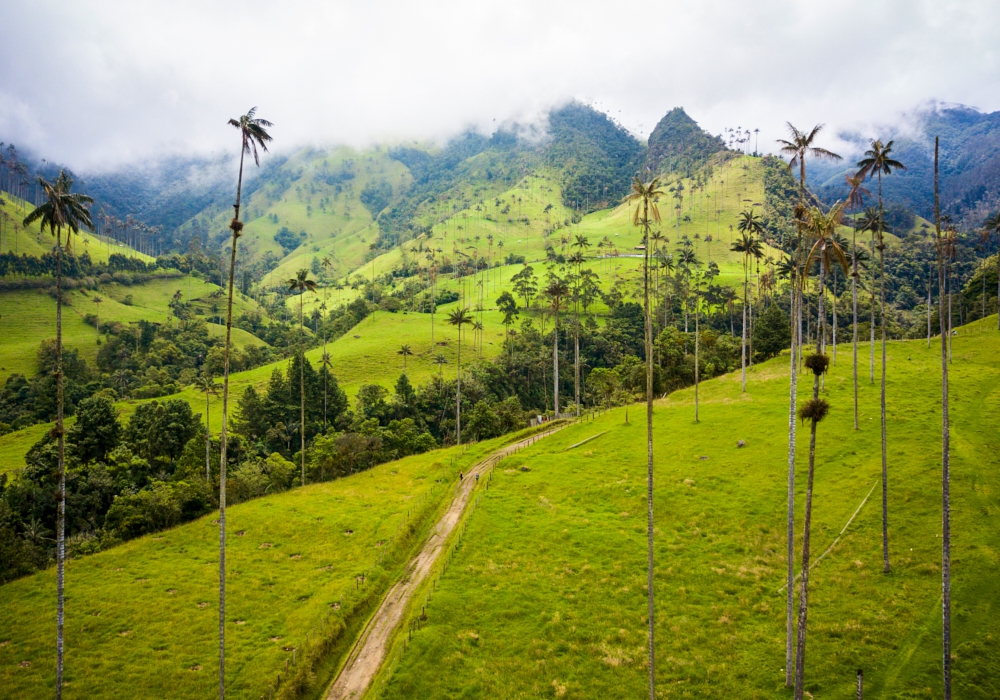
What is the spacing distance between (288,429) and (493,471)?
51500 millimetres

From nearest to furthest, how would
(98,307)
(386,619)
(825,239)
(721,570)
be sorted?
(825,239), (386,619), (721,570), (98,307)

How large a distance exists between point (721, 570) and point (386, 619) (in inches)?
1017

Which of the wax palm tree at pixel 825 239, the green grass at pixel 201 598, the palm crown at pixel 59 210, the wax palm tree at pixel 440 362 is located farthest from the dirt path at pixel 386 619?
the wax palm tree at pixel 440 362

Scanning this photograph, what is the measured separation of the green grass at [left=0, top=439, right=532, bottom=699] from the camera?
3203 centimetres

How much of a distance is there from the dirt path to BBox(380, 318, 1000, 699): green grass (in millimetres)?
2800

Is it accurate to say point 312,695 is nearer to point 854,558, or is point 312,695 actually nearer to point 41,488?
point 854,558

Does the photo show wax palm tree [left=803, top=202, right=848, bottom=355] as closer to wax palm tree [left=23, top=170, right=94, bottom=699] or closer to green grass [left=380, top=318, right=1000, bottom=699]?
green grass [left=380, top=318, right=1000, bottom=699]

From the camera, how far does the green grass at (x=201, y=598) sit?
32031 millimetres

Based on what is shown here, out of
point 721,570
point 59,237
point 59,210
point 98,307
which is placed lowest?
point 721,570

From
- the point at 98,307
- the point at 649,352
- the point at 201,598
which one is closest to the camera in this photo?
the point at 649,352

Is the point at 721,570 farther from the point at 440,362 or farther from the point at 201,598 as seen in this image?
the point at 440,362

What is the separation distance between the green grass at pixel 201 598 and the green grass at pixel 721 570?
877cm

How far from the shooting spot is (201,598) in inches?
1598

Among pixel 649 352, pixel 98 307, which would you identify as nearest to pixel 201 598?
pixel 649 352
